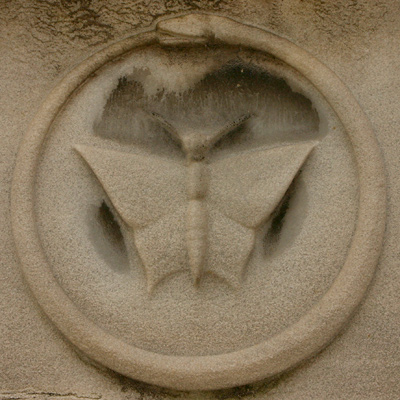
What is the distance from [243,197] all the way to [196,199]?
151 millimetres

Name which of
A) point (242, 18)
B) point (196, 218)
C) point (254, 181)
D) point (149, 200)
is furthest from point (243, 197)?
point (242, 18)

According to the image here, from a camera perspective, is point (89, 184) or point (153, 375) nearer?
point (153, 375)

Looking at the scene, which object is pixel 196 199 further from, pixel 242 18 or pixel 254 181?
pixel 242 18

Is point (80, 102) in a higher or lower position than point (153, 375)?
higher

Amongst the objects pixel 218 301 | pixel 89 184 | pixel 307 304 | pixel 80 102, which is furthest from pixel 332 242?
pixel 80 102

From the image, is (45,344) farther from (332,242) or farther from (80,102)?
(332,242)

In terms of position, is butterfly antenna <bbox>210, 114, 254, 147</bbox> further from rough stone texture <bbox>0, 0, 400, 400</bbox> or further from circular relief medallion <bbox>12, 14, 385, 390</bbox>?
rough stone texture <bbox>0, 0, 400, 400</bbox>

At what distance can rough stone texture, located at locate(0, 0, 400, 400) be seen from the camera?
1862mm

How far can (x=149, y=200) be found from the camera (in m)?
1.96

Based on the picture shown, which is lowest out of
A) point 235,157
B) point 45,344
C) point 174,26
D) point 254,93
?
point 45,344

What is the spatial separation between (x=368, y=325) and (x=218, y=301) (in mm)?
467

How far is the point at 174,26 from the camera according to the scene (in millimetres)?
2010

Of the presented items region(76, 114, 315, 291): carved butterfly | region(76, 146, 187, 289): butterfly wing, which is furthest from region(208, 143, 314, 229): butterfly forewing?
region(76, 146, 187, 289): butterfly wing

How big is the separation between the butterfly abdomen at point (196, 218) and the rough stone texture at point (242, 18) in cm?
41
